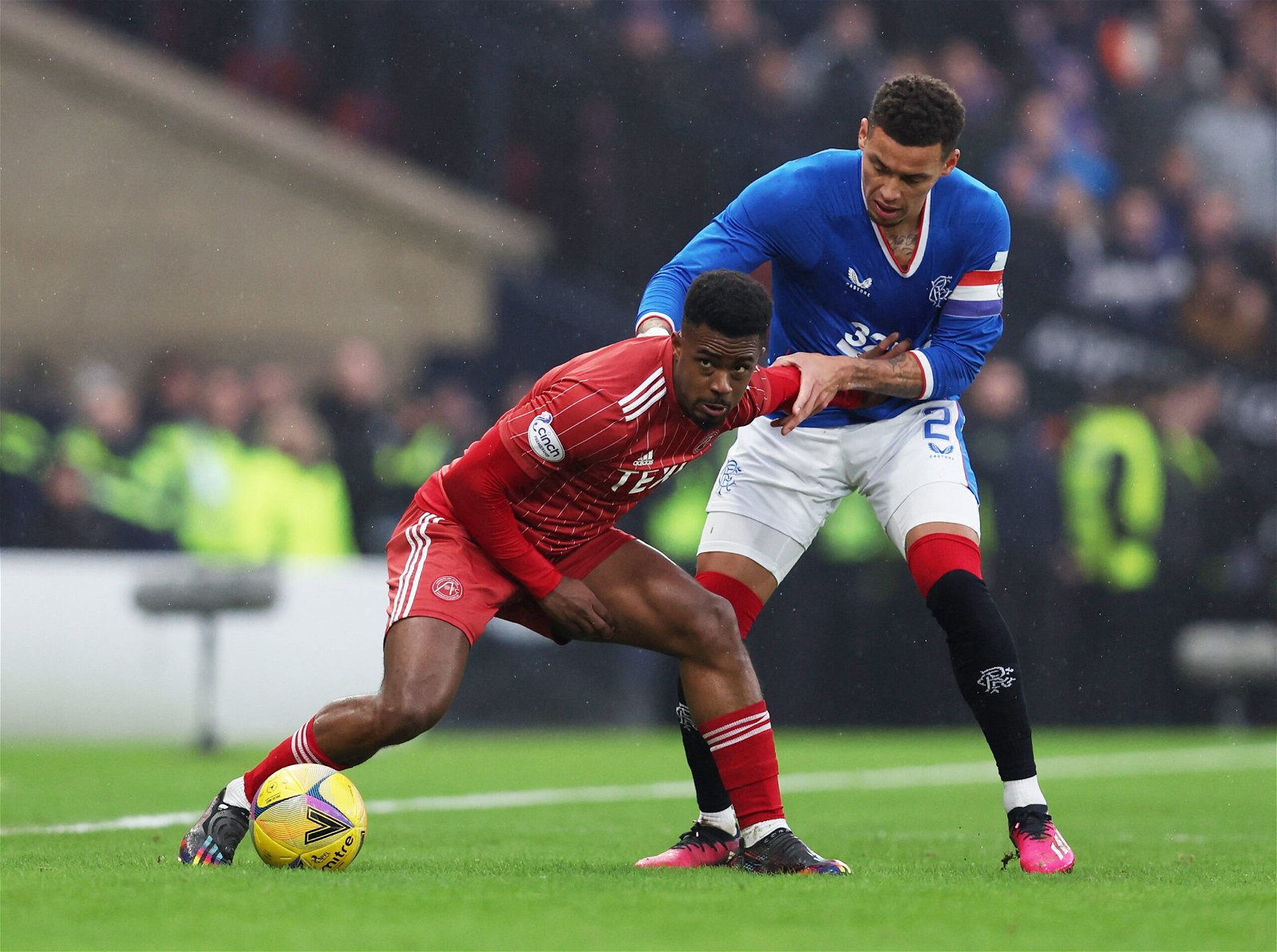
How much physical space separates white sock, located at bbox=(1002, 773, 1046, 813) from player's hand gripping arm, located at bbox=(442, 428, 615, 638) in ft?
3.84

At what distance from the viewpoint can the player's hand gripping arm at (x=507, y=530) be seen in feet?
15.5

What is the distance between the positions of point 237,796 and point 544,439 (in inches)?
48.9

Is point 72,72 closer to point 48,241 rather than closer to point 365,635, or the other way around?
point 48,241

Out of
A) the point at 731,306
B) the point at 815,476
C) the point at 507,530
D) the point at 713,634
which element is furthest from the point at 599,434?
→ the point at 815,476

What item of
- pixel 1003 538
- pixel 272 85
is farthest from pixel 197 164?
pixel 1003 538

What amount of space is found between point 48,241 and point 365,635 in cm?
608

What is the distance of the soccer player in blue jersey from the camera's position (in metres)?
4.93

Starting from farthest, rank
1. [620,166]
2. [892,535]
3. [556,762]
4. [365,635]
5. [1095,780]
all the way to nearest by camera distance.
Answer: [620,166]
[365,635]
[556,762]
[1095,780]
[892,535]

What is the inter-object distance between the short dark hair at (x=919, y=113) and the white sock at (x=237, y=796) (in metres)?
2.43

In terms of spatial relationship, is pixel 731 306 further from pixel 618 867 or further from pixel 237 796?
pixel 237 796

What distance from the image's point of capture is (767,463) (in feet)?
18.0

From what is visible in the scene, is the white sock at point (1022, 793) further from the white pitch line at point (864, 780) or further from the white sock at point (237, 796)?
the white pitch line at point (864, 780)

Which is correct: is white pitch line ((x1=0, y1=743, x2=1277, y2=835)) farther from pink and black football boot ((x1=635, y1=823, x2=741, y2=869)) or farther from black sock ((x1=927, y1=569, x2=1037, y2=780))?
black sock ((x1=927, y1=569, x2=1037, y2=780))

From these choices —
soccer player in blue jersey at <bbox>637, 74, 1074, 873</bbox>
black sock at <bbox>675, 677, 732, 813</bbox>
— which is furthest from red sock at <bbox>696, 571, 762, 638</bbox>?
black sock at <bbox>675, 677, 732, 813</bbox>
